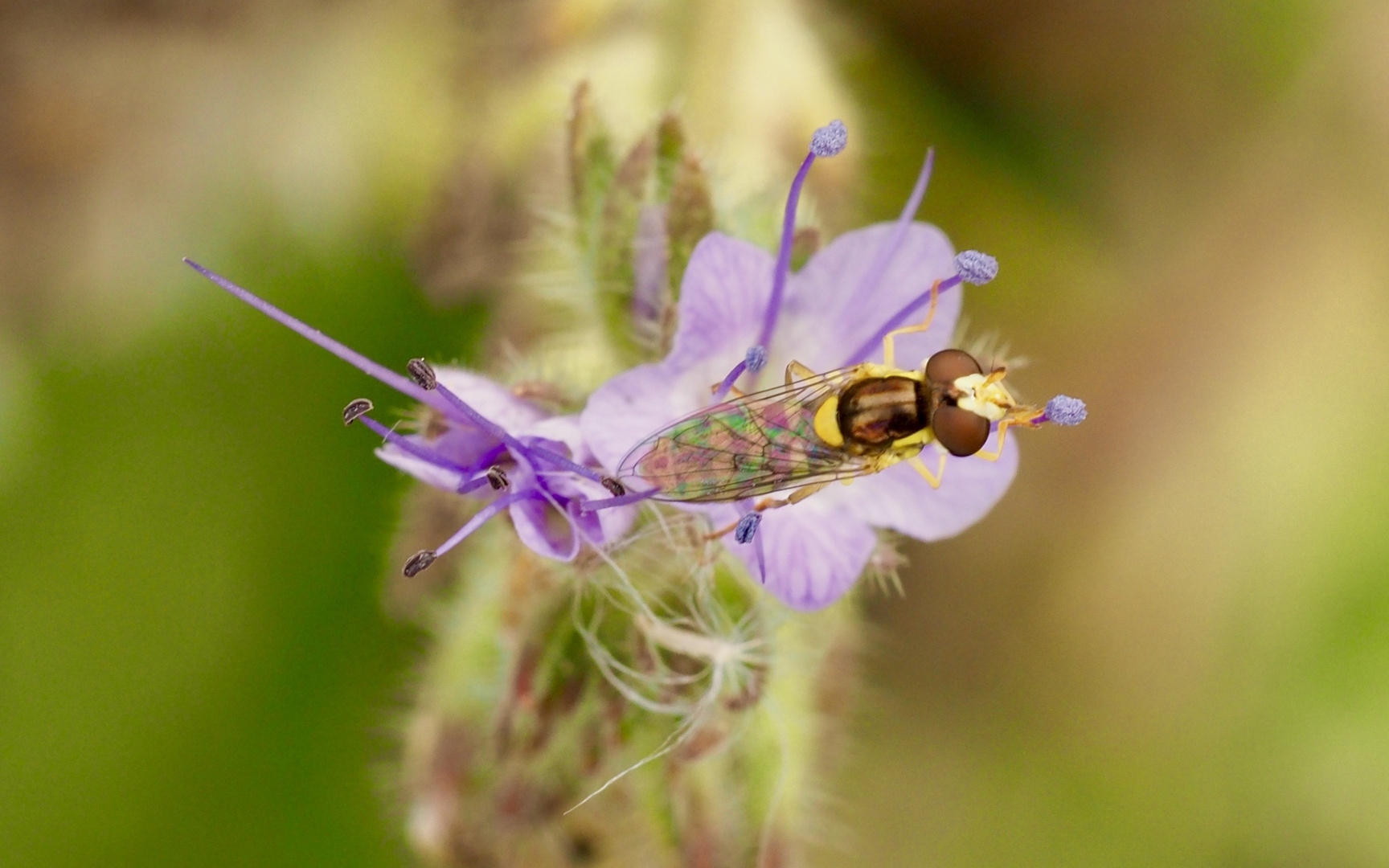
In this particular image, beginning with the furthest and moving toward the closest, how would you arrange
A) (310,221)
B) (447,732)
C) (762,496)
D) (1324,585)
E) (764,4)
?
(310,221) < (1324,585) < (764,4) < (447,732) < (762,496)

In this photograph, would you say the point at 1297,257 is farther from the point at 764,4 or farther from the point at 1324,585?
the point at 764,4

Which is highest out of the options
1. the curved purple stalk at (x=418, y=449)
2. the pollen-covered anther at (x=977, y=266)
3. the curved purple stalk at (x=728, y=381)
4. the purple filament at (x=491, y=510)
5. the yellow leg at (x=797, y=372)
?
the pollen-covered anther at (x=977, y=266)

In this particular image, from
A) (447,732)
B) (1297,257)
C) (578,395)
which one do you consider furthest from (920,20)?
(447,732)

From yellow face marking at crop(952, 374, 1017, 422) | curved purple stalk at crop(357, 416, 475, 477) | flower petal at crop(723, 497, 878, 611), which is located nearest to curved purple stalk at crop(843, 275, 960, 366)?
yellow face marking at crop(952, 374, 1017, 422)

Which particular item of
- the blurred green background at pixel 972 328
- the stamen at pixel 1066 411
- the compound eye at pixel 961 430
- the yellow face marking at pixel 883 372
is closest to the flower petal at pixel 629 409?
the yellow face marking at pixel 883 372

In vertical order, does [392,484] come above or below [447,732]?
above

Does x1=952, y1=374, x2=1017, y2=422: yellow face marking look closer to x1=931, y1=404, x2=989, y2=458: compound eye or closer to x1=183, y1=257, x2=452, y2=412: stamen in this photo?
x1=931, y1=404, x2=989, y2=458: compound eye

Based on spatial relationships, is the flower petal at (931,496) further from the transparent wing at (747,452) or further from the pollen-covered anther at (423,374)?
the pollen-covered anther at (423,374)
